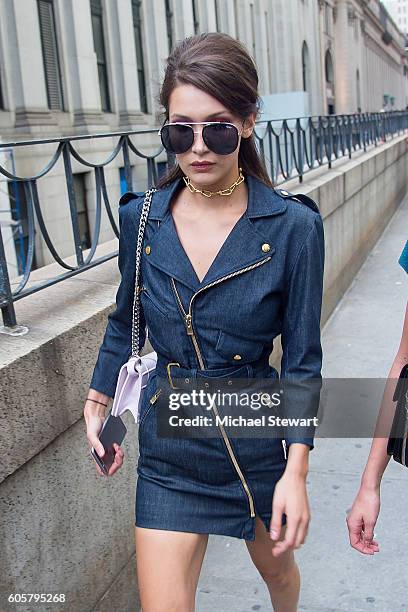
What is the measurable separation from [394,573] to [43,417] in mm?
1939

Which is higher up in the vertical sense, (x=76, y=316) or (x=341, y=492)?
(x=76, y=316)

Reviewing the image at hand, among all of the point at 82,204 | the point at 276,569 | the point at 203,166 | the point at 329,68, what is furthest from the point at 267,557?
the point at 329,68

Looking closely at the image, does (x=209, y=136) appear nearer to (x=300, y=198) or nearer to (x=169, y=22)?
(x=300, y=198)

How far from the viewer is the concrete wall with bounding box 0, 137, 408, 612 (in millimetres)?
2529

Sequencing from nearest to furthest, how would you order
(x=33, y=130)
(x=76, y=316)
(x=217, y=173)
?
(x=217, y=173)
(x=76, y=316)
(x=33, y=130)

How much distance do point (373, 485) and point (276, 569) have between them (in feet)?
1.82

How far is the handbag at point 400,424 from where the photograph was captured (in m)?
2.08

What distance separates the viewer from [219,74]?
2.01 meters

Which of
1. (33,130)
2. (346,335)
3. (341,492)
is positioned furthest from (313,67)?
(341,492)

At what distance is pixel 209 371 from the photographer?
2152 millimetres

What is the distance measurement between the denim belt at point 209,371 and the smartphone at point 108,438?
258mm

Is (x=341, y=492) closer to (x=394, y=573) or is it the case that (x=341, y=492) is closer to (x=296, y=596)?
(x=394, y=573)

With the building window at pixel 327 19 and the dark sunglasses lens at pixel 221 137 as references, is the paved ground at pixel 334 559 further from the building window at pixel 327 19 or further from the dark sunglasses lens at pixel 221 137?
the building window at pixel 327 19

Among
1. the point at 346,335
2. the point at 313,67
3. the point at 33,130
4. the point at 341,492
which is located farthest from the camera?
the point at 313,67
